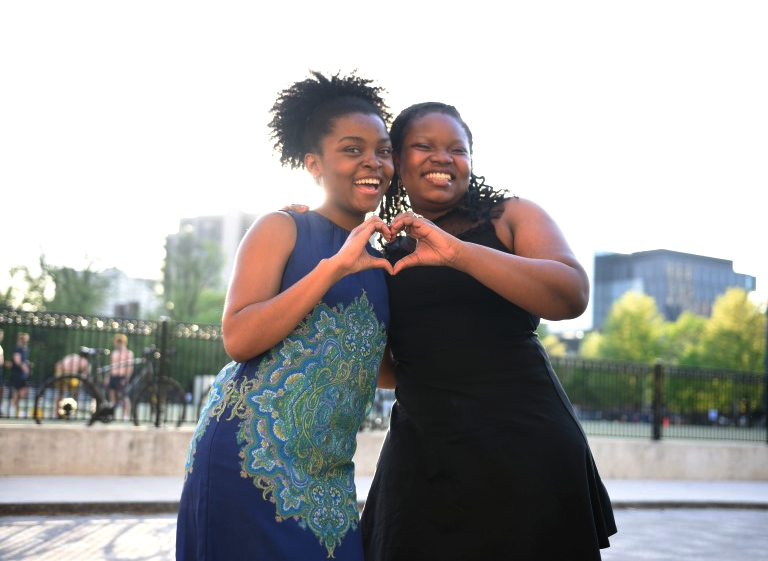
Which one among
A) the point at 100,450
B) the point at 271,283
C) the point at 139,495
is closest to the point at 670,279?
the point at 100,450

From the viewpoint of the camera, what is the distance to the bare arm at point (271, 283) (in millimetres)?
2238

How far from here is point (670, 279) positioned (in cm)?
10512

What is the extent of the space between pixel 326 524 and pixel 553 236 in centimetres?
106

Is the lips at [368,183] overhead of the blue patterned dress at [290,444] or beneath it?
overhead

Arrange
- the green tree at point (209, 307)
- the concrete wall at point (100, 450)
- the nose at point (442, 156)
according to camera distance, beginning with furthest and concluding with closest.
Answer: the green tree at point (209, 307) < the concrete wall at point (100, 450) < the nose at point (442, 156)

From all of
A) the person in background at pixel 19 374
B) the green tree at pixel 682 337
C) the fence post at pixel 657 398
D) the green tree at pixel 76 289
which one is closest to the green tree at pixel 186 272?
the green tree at pixel 76 289

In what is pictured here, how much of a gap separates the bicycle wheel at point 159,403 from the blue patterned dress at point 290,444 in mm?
9648

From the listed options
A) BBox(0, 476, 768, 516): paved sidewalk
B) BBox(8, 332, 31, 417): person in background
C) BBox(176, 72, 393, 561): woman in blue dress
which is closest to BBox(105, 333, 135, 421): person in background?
BBox(8, 332, 31, 417): person in background

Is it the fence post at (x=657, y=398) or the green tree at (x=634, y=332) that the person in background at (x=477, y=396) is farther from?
the green tree at (x=634, y=332)

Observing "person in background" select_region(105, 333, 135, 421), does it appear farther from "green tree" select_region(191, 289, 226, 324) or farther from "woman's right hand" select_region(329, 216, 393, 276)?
"green tree" select_region(191, 289, 226, 324)

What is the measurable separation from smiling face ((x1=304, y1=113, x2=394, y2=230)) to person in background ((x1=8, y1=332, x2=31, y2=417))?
912 centimetres

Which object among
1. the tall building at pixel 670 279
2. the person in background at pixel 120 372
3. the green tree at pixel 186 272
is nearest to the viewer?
the person in background at pixel 120 372

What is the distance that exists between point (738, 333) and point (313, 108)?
50.8 meters

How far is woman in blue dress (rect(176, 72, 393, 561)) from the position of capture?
2215 millimetres
